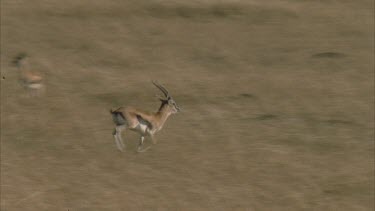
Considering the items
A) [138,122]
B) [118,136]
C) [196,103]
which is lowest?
[196,103]

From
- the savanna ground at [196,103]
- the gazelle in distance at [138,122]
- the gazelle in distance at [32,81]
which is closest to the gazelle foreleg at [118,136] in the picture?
the gazelle in distance at [138,122]

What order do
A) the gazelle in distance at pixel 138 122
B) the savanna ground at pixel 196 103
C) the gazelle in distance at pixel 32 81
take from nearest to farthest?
the savanna ground at pixel 196 103
the gazelle in distance at pixel 138 122
the gazelle in distance at pixel 32 81

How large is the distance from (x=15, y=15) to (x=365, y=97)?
9.15 metres

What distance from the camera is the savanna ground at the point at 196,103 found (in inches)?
533

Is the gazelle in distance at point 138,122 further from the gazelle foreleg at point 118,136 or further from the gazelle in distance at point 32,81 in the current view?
the gazelle in distance at point 32,81

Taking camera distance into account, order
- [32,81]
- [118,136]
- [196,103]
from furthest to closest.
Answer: [196,103] < [32,81] < [118,136]

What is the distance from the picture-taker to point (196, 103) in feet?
57.6

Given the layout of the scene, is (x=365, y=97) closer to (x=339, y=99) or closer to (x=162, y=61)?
(x=339, y=99)

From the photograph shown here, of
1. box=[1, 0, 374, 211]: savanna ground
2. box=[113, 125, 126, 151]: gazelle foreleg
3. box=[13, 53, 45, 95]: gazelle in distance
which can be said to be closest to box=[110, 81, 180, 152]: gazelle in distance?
box=[113, 125, 126, 151]: gazelle foreleg

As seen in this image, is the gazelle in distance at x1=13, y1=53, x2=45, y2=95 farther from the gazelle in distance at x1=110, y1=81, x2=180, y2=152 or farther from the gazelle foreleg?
the gazelle foreleg

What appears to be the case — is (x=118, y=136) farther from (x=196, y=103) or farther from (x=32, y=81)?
(x=32, y=81)

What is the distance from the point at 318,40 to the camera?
2191cm

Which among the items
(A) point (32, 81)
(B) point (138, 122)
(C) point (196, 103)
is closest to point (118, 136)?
(B) point (138, 122)

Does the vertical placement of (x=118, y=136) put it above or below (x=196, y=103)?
above
